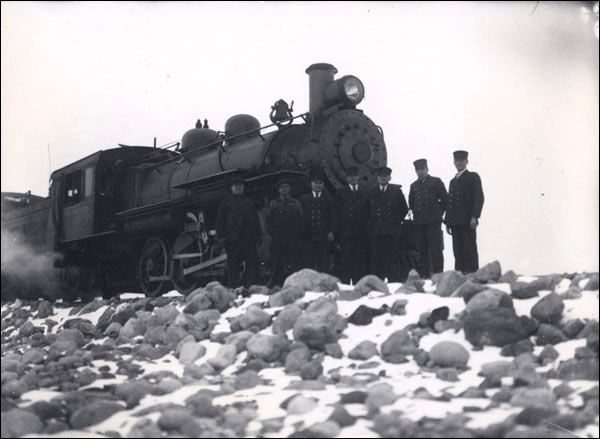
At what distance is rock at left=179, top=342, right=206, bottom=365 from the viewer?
4.79 m

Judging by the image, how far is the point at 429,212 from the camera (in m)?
7.05

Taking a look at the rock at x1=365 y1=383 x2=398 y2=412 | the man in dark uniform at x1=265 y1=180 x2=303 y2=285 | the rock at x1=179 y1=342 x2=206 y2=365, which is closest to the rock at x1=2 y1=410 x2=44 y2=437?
the rock at x1=179 y1=342 x2=206 y2=365

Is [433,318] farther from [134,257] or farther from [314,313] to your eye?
[134,257]

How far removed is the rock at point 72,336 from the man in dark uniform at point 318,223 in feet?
8.76

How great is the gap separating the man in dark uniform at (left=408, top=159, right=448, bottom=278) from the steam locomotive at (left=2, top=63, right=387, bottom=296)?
1.10 meters

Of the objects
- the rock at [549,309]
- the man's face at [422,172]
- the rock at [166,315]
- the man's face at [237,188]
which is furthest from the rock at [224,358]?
the man's face at [422,172]

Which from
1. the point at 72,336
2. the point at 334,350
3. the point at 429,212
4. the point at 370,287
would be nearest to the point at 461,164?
the point at 429,212

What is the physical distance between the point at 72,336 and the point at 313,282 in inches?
98.7

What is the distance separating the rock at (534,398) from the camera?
10.7 feet

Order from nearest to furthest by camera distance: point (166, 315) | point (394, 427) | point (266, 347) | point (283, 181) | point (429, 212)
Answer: point (394, 427) < point (266, 347) < point (166, 315) < point (429, 212) < point (283, 181)

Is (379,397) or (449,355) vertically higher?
(449,355)

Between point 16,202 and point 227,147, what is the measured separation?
9.03 meters

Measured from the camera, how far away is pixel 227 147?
9547 millimetres

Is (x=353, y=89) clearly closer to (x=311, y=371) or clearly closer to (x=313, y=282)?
(x=313, y=282)
